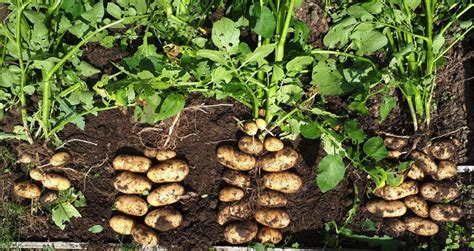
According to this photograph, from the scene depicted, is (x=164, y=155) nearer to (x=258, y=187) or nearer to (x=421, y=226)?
(x=258, y=187)

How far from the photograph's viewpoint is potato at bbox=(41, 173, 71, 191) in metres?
2.55

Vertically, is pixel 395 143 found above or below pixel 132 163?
above

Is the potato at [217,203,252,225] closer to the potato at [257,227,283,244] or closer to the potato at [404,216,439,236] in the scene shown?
the potato at [257,227,283,244]

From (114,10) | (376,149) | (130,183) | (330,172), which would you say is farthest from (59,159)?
(376,149)

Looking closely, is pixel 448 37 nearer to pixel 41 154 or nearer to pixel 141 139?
pixel 141 139

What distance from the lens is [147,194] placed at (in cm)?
257

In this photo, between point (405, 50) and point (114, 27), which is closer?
point (405, 50)

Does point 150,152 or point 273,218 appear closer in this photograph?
point 273,218

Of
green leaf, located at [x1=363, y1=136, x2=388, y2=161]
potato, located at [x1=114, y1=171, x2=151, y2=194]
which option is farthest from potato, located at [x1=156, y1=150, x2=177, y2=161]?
green leaf, located at [x1=363, y1=136, x2=388, y2=161]

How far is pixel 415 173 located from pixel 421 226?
0.24 metres

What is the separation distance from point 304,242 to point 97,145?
3.55 feet

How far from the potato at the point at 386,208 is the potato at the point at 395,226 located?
24 mm

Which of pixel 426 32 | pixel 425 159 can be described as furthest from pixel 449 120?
pixel 426 32

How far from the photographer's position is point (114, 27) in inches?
103
